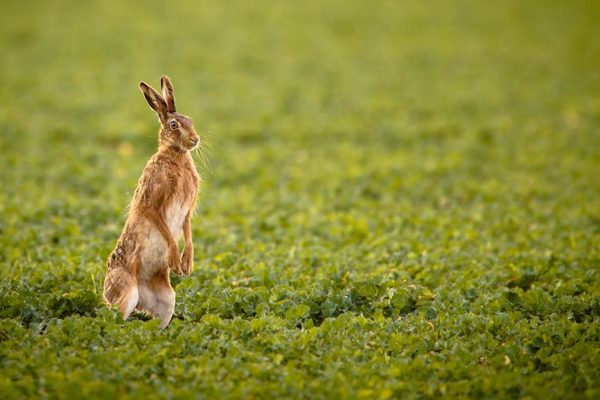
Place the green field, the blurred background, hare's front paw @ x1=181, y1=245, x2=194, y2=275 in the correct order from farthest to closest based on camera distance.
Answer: the blurred background, hare's front paw @ x1=181, y1=245, x2=194, y2=275, the green field

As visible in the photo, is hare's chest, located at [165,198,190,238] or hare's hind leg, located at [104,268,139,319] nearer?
hare's hind leg, located at [104,268,139,319]

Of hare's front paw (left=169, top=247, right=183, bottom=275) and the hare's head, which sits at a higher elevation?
the hare's head

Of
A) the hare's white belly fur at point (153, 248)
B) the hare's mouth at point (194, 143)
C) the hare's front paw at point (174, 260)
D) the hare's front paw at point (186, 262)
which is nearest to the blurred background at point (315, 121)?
the hare's front paw at point (186, 262)

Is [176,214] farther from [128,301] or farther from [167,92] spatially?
[167,92]

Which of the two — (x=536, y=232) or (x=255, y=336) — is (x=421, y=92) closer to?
(x=536, y=232)

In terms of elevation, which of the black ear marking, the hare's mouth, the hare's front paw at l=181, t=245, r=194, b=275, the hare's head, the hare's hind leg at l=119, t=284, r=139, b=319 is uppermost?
the black ear marking

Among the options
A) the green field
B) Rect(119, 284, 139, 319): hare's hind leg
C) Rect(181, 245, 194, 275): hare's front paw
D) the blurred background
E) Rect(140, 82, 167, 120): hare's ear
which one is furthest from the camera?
the blurred background

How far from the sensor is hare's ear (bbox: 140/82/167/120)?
6.55 m

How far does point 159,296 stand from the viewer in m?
6.60

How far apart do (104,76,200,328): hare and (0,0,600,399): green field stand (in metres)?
0.23

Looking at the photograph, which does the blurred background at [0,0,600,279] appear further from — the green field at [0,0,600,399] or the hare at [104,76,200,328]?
the hare at [104,76,200,328]

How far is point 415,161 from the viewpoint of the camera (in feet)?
47.3

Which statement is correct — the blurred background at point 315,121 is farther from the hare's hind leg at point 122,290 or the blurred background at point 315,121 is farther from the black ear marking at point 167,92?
the black ear marking at point 167,92

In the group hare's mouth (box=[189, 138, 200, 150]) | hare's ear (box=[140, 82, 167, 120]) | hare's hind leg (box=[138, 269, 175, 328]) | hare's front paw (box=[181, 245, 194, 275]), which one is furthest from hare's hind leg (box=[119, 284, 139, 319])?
hare's ear (box=[140, 82, 167, 120])
